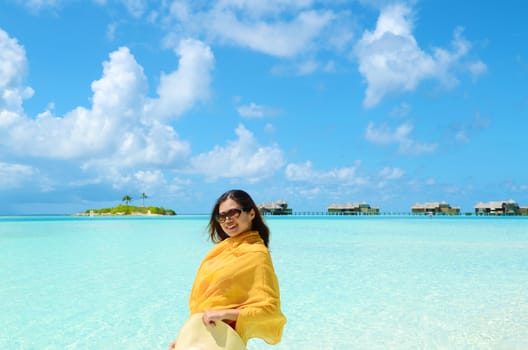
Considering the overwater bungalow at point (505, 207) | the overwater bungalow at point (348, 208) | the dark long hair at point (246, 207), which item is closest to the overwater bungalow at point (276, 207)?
the overwater bungalow at point (348, 208)

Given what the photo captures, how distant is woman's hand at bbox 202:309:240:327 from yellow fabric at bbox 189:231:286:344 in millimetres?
24

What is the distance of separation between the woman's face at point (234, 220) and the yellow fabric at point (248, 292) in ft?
0.32

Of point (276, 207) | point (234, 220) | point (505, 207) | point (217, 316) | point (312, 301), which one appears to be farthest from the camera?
point (276, 207)

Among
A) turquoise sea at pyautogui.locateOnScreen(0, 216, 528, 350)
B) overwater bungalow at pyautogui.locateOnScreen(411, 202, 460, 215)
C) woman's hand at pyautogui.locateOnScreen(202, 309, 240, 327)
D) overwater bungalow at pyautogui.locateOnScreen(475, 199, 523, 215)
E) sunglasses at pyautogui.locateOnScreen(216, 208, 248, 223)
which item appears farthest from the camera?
overwater bungalow at pyautogui.locateOnScreen(411, 202, 460, 215)

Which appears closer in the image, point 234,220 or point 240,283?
point 240,283

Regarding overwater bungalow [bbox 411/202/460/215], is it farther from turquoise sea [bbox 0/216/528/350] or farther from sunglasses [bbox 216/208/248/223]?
sunglasses [bbox 216/208/248/223]

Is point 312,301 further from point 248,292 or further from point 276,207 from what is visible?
point 276,207

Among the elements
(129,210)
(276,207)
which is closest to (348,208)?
(276,207)

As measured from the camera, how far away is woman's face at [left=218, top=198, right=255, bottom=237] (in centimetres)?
192

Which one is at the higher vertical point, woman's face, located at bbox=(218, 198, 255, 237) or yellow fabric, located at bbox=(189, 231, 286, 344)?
woman's face, located at bbox=(218, 198, 255, 237)

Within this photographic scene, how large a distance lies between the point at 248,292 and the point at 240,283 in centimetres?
5

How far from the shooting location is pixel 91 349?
4.85 metres

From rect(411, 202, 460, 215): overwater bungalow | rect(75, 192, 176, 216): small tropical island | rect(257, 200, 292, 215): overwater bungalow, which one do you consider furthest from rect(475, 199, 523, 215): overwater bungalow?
rect(75, 192, 176, 216): small tropical island

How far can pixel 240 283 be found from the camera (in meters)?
1.79
